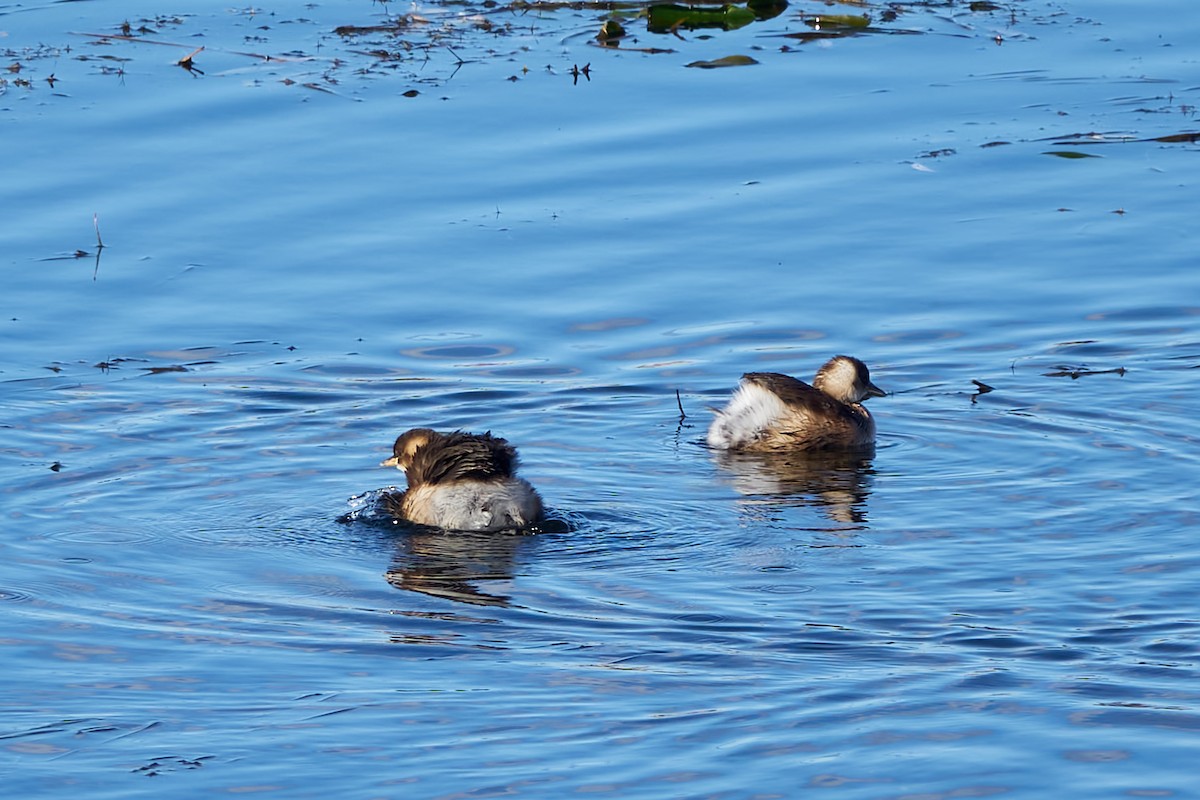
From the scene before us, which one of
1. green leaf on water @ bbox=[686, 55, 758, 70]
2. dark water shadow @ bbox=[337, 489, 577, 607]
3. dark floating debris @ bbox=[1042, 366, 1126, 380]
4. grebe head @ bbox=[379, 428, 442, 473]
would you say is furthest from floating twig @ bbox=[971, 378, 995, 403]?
green leaf on water @ bbox=[686, 55, 758, 70]

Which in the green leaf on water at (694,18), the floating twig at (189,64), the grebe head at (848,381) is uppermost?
the green leaf on water at (694,18)

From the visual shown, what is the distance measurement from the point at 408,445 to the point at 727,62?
355 inches

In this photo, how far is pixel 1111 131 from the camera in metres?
16.4

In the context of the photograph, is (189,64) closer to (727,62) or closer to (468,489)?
(727,62)

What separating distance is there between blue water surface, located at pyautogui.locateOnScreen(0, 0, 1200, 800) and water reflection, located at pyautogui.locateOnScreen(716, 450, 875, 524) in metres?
0.05

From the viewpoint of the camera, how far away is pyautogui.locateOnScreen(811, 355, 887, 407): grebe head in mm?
11562

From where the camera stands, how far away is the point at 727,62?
18.4 m

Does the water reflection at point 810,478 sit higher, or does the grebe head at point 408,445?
the grebe head at point 408,445

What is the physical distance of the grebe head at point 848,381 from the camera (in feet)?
37.9

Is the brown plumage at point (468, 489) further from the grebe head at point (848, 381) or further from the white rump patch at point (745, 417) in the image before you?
the grebe head at point (848, 381)

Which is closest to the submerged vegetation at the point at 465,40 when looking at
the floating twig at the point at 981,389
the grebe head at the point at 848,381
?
the floating twig at the point at 981,389

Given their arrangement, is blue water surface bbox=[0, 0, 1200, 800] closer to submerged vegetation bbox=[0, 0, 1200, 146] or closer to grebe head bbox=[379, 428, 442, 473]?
submerged vegetation bbox=[0, 0, 1200, 146]

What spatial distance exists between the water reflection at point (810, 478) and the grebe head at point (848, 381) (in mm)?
335

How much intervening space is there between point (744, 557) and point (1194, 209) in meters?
6.90
